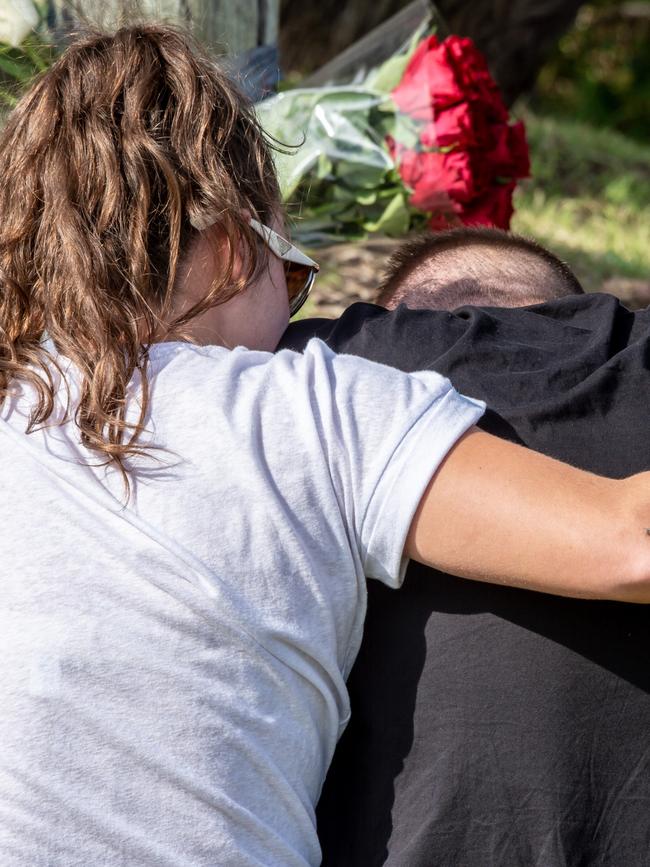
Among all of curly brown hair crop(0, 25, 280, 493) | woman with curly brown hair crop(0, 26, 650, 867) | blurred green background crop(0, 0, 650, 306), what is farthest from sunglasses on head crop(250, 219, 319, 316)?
blurred green background crop(0, 0, 650, 306)

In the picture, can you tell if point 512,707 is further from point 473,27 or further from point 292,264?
point 473,27

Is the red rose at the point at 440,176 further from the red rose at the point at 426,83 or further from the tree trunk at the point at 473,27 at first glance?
the tree trunk at the point at 473,27

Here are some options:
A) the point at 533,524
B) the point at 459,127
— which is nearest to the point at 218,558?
the point at 533,524

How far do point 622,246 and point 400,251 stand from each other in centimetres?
342

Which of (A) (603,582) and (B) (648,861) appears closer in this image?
(A) (603,582)

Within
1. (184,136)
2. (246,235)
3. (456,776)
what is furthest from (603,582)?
(184,136)

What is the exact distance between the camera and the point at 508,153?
312 centimetres

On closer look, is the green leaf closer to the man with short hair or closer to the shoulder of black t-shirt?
the shoulder of black t-shirt

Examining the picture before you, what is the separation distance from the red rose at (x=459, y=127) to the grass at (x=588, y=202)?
1158 millimetres

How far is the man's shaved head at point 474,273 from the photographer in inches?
81.7

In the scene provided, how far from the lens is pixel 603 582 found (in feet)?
3.90

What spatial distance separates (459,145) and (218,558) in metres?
2.14

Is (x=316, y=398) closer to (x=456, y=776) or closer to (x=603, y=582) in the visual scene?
(x=603, y=582)

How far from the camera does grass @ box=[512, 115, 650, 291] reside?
493 centimetres
